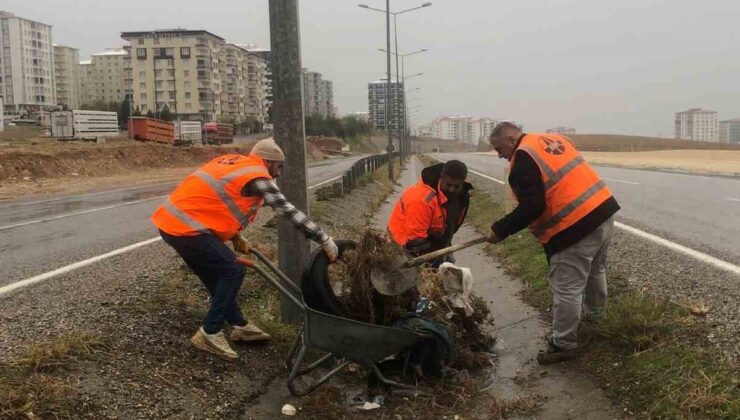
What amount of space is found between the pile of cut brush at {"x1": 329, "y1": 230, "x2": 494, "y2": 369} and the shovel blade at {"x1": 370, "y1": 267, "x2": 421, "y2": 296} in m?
0.05

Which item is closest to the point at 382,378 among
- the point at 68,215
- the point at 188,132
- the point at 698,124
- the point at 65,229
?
the point at 65,229

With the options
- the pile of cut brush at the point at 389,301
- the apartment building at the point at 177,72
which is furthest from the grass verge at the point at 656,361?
the apartment building at the point at 177,72

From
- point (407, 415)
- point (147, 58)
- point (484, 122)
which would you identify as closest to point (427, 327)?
point (407, 415)

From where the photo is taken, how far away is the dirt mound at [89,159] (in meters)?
25.7

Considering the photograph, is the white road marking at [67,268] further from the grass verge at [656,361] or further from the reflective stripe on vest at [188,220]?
the grass verge at [656,361]

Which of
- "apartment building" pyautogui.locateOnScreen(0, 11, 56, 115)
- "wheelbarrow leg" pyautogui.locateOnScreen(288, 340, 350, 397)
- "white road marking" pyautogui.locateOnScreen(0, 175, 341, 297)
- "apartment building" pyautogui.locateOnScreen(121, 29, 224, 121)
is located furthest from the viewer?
"apartment building" pyautogui.locateOnScreen(0, 11, 56, 115)

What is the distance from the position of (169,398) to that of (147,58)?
4663 inches

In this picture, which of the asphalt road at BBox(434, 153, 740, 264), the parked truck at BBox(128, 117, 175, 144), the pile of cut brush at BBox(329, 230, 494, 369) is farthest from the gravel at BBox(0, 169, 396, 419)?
the parked truck at BBox(128, 117, 175, 144)

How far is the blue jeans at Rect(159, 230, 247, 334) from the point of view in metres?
4.57

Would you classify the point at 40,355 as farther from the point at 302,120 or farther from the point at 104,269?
the point at 104,269

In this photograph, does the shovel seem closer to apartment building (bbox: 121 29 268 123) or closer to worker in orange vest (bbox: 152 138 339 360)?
worker in orange vest (bbox: 152 138 339 360)

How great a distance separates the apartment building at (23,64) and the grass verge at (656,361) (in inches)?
5029

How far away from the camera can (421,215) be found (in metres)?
6.00

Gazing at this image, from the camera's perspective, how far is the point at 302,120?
5.89 metres
